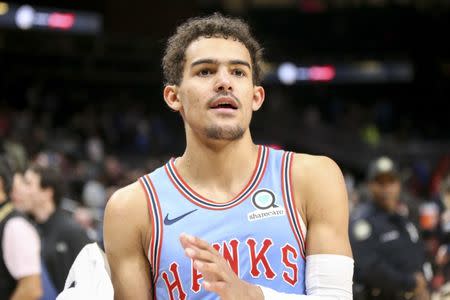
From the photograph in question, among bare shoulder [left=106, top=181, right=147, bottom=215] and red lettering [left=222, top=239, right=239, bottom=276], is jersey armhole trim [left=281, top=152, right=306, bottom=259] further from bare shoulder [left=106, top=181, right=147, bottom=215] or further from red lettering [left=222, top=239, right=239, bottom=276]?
bare shoulder [left=106, top=181, right=147, bottom=215]

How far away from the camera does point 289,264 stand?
9.29 feet

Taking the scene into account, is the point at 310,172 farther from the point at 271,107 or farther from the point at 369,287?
the point at 271,107

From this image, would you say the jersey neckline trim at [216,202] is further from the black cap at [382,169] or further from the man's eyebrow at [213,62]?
the black cap at [382,169]

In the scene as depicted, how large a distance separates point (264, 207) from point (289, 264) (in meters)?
0.20

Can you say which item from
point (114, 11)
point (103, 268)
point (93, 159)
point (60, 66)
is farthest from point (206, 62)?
point (60, 66)

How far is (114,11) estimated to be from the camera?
1861 cm

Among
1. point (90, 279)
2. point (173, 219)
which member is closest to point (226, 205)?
point (173, 219)

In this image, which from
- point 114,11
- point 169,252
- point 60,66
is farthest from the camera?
point 60,66

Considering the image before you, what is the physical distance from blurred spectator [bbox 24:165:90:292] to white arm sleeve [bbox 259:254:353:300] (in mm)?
3152

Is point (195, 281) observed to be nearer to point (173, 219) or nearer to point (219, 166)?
point (173, 219)

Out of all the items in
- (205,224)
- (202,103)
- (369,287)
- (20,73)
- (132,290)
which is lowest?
(369,287)

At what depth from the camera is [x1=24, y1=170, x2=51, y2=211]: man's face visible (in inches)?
233

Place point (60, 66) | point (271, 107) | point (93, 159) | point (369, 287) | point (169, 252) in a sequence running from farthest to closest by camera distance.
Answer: point (271, 107) → point (60, 66) → point (93, 159) → point (369, 287) → point (169, 252)

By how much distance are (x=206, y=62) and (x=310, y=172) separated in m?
0.50
